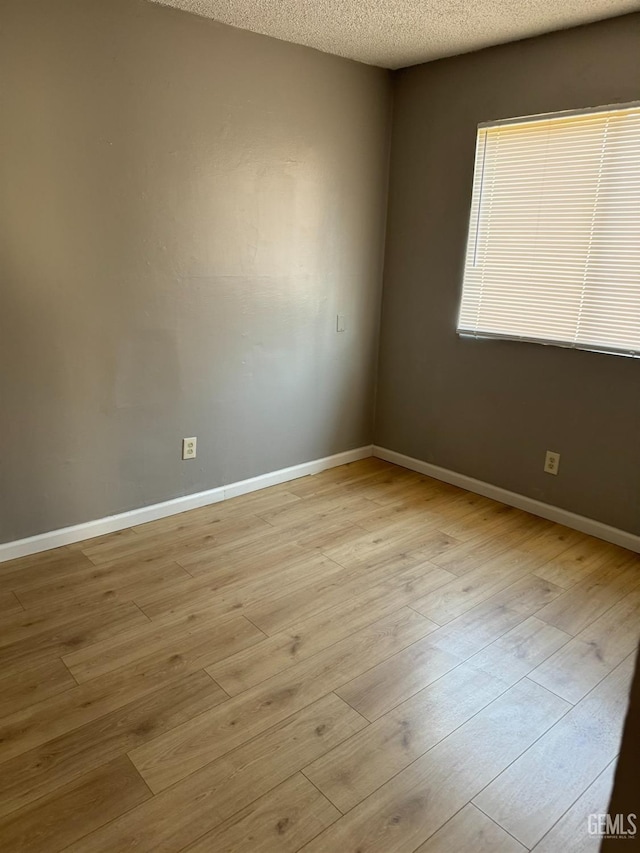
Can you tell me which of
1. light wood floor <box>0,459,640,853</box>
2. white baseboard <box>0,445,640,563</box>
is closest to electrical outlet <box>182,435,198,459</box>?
white baseboard <box>0,445,640,563</box>

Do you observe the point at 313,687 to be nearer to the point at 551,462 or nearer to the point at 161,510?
the point at 161,510

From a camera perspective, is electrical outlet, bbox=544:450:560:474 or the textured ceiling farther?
electrical outlet, bbox=544:450:560:474

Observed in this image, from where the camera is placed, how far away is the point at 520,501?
11.2ft

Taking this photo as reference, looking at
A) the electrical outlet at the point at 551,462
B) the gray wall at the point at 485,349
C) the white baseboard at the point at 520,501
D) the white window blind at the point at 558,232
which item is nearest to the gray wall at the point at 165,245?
the gray wall at the point at 485,349

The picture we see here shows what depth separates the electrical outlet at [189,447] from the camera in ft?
10.4

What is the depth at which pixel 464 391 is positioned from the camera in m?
3.61

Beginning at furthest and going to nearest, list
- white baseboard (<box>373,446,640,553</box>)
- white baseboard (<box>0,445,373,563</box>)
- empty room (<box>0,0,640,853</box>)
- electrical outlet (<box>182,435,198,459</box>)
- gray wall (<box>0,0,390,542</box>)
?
electrical outlet (<box>182,435,198,459</box>) < white baseboard (<box>373,446,640,553</box>) < white baseboard (<box>0,445,373,563</box>) < gray wall (<box>0,0,390,542</box>) < empty room (<box>0,0,640,853</box>)

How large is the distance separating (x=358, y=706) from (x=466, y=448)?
6.82 ft

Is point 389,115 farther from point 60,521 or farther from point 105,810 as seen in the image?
point 105,810

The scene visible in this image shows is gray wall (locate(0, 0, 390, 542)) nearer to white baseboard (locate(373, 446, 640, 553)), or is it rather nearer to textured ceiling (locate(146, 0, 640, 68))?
textured ceiling (locate(146, 0, 640, 68))

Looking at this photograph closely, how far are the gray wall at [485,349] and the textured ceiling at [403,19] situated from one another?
170mm

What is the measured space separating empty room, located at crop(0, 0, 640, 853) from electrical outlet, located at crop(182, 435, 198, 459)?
0.04m

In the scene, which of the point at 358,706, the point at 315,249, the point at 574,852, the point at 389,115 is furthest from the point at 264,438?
the point at 574,852

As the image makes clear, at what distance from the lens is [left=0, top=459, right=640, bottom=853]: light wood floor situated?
1.51m
